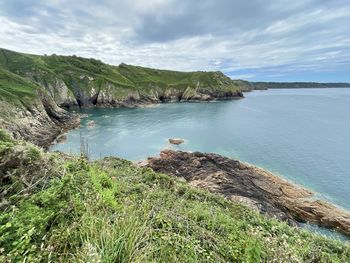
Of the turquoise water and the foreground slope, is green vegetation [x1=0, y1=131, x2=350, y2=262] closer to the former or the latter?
the turquoise water

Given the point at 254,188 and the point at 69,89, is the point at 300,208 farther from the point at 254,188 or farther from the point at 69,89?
the point at 69,89

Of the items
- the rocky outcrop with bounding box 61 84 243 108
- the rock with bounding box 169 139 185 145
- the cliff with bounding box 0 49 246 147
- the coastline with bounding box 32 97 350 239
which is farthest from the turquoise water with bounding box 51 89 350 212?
the rocky outcrop with bounding box 61 84 243 108

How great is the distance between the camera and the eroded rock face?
65.6 feet

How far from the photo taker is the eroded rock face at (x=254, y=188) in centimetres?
2000

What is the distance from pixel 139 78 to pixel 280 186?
364 feet

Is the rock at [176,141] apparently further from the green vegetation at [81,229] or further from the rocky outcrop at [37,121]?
the green vegetation at [81,229]

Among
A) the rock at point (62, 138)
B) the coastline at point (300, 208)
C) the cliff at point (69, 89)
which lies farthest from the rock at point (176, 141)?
the cliff at point (69, 89)

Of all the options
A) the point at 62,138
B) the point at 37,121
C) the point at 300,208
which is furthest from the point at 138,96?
the point at 300,208

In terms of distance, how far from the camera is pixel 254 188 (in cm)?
2347

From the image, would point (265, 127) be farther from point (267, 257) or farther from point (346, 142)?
point (267, 257)

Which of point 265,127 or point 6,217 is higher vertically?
point 6,217

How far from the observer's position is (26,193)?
14.7ft

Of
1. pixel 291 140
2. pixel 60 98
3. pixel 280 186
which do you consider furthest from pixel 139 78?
pixel 280 186

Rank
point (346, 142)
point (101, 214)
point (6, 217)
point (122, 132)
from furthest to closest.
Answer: point (122, 132) → point (346, 142) → point (101, 214) → point (6, 217)
